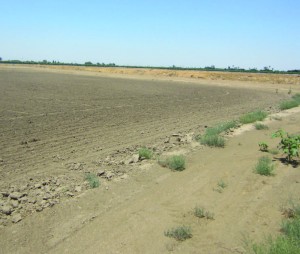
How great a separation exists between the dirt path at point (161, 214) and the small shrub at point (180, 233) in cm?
9

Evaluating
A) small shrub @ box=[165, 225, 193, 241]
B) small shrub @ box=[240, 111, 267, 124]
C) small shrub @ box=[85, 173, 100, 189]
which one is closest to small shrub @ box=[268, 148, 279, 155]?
small shrub @ box=[85, 173, 100, 189]

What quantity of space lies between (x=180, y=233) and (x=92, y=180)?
9.47 ft

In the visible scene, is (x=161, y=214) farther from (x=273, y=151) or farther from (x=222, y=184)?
(x=273, y=151)

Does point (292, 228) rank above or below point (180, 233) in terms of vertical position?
above

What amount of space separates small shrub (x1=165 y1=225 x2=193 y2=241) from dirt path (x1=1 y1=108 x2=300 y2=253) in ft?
0.31

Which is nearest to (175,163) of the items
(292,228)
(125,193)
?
(125,193)

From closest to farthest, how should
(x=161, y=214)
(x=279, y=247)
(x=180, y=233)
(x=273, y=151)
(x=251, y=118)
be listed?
1. (x=279, y=247)
2. (x=180, y=233)
3. (x=161, y=214)
4. (x=273, y=151)
5. (x=251, y=118)

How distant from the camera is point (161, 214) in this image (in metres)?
6.45

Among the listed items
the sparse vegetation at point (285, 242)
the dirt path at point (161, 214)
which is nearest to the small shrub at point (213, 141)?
the dirt path at point (161, 214)

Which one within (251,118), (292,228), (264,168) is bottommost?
(251,118)

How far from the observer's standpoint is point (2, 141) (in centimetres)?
1148

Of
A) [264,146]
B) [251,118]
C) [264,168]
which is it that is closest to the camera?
[264,168]

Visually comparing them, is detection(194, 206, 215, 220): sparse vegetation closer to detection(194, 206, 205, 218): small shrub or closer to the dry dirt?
detection(194, 206, 205, 218): small shrub

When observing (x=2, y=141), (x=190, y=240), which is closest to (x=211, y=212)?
(x=190, y=240)
